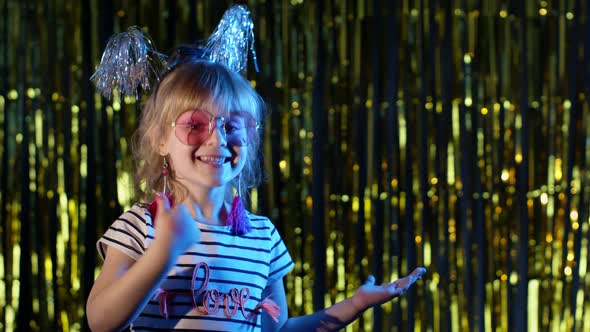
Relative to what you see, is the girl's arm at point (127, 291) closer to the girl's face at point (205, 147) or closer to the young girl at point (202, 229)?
the young girl at point (202, 229)

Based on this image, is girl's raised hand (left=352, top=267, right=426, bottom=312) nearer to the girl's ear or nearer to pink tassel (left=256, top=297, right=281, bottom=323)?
pink tassel (left=256, top=297, right=281, bottom=323)

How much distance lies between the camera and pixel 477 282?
8.79ft

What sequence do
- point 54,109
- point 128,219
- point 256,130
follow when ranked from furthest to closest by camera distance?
point 54,109, point 256,130, point 128,219

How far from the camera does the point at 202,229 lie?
1.31 m

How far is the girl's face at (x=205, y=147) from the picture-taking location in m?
1.28

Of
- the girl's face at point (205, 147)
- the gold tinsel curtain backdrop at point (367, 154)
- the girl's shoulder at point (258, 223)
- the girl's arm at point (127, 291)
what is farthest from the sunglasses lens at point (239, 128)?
the gold tinsel curtain backdrop at point (367, 154)

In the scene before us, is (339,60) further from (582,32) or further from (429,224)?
(582,32)

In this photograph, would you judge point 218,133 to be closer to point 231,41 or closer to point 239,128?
point 239,128

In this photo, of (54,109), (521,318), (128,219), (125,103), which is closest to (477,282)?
(521,318)

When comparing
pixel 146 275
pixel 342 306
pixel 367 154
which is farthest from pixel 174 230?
pixel 367 154

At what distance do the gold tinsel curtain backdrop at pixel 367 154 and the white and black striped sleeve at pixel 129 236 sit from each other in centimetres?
136

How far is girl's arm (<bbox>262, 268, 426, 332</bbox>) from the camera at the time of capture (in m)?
1.38

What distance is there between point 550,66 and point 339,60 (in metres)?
0.63

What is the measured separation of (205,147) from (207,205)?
0.11 m
